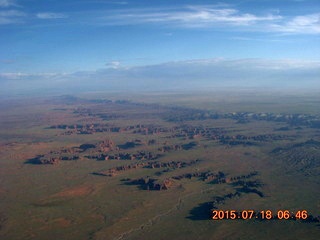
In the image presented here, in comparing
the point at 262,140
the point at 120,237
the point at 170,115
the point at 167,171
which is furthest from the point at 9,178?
the point at 170,115

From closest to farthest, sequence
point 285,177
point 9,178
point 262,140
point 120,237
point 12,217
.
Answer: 1. point 120,237
2. point 12,217
3. point 285,177
4. point 9,178
5. point 262,140

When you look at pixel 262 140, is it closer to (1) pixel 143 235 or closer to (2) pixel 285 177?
(2) pixel 285 177

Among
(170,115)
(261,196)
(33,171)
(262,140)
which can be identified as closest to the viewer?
(261,196)
